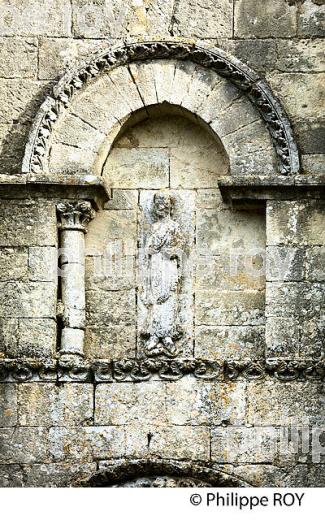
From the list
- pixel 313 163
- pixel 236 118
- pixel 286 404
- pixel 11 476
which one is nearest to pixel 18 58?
pixel 236 118

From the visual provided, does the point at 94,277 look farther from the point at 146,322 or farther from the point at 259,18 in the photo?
the point at 259,18

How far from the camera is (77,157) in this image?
63.8 feet

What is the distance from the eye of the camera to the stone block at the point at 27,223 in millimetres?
19328

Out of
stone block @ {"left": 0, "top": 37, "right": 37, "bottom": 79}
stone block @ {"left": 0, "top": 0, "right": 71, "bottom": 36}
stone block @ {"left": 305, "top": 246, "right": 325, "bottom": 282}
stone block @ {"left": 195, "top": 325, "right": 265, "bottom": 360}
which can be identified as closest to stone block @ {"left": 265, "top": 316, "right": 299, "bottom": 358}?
stone block @ {"left": 195, "top": 325, "right": 265, "bottom": 360}

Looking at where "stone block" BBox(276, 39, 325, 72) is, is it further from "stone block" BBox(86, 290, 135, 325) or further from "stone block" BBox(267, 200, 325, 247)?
"stone block" BBox(86, 290, 135, 325)

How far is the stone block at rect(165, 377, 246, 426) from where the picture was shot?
19.0 meters

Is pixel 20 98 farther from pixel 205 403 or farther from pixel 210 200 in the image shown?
pixel 205 403

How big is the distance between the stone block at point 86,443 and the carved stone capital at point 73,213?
6.05ft

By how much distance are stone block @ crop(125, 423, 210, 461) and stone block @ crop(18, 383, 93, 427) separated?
43 cm

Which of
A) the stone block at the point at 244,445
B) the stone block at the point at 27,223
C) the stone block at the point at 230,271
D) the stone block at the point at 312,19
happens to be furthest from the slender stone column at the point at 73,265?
the stone block at the point at 312,19

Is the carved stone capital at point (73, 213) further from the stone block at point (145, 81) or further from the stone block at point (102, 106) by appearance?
the stone block at point (145, 81)

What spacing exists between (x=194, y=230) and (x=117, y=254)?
29.1 inches

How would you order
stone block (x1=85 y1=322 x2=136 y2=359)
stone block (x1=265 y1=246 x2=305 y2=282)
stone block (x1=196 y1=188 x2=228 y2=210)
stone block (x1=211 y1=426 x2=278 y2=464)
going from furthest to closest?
stone block (x1=196 y1=188 x2=228 y2=210)
stone block (x1=85 y1=322 x2=136 y2=359)
stone block (x1=265 y1=246 x2=305 y2=282)
stone block (x1=211 y1=426 x2=278 y2=464)

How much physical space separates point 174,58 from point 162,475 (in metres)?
3.80
